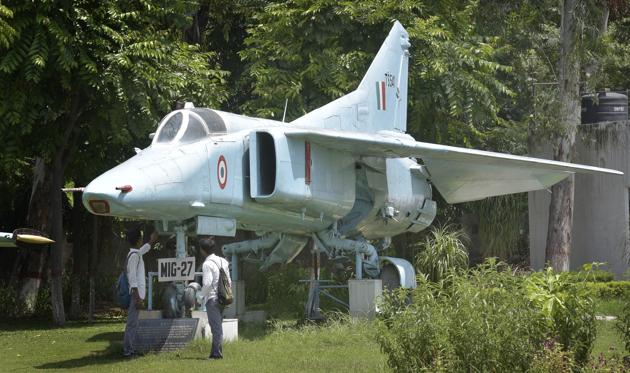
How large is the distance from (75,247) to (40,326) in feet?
20.2

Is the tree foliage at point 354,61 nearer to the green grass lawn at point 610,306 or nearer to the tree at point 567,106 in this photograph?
the tree at point 567,106

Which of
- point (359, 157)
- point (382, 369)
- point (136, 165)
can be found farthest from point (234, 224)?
point (382, 369)

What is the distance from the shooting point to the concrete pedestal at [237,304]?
17.5 m

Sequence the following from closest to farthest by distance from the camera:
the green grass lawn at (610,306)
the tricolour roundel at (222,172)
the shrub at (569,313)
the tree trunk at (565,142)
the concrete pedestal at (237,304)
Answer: the shrub at (569,313) < the tricolour roundel at (222,172) < the green grass lawn at (610,306) < the concrete pedestal at (237,304) < the tree trunk at (565,142)

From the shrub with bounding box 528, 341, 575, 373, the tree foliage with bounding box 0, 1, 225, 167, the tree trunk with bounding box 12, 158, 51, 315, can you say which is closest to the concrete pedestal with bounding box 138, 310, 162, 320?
the tree foliage with bounding box 0, 1, 225, 167

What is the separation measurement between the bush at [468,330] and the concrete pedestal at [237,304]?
7.89 m

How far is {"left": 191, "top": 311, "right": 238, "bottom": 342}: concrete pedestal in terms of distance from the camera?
1425 centimetres

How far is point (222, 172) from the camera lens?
14445 mm

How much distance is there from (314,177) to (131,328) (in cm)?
448

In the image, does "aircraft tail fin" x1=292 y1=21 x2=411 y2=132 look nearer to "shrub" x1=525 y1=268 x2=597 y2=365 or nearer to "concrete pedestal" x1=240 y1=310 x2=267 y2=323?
"concrete pedestal" x1=240 y1=310 x2=267 y2=323

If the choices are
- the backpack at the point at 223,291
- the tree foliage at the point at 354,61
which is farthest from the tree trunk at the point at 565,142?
the backpack at the point at 223,291

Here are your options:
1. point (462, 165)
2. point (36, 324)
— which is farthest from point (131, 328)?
point (462, 165)

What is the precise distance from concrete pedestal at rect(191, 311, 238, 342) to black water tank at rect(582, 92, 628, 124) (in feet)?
54.7

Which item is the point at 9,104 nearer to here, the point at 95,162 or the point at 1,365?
the point at 95,162
